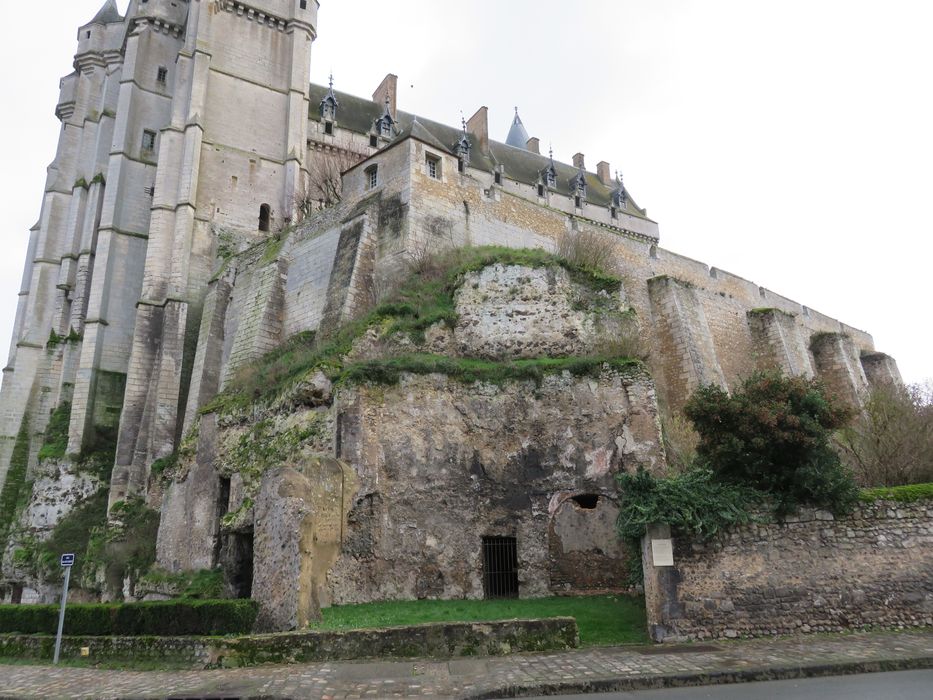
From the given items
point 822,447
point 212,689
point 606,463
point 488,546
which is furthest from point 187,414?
point 822,447

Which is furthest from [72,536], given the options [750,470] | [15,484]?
[750,470]

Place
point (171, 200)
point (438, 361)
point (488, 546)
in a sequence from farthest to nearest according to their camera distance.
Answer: point (171, 200)
point (438, 361)
point (488, 546)

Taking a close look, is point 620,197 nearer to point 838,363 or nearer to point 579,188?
point 579,188

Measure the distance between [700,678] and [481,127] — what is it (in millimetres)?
37471

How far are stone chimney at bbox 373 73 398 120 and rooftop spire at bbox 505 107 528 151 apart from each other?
1393cm

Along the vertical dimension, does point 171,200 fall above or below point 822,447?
above

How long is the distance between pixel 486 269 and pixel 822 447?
9.12 m

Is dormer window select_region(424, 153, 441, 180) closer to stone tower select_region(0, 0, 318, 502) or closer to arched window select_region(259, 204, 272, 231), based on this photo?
stone tower select_region(0, 0, 318, 502)

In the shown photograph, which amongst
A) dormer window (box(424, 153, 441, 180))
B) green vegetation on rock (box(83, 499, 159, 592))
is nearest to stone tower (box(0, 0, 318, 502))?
green vegetation on rock (box(83, 499, 159, 592))

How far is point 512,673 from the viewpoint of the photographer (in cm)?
871

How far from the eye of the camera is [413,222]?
20.5 meters

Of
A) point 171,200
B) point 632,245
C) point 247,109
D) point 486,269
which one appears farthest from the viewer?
point 247,109

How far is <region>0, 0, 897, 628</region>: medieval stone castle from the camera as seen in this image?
13977 millimetres

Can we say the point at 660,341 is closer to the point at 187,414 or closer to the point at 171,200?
the point at 187,414
